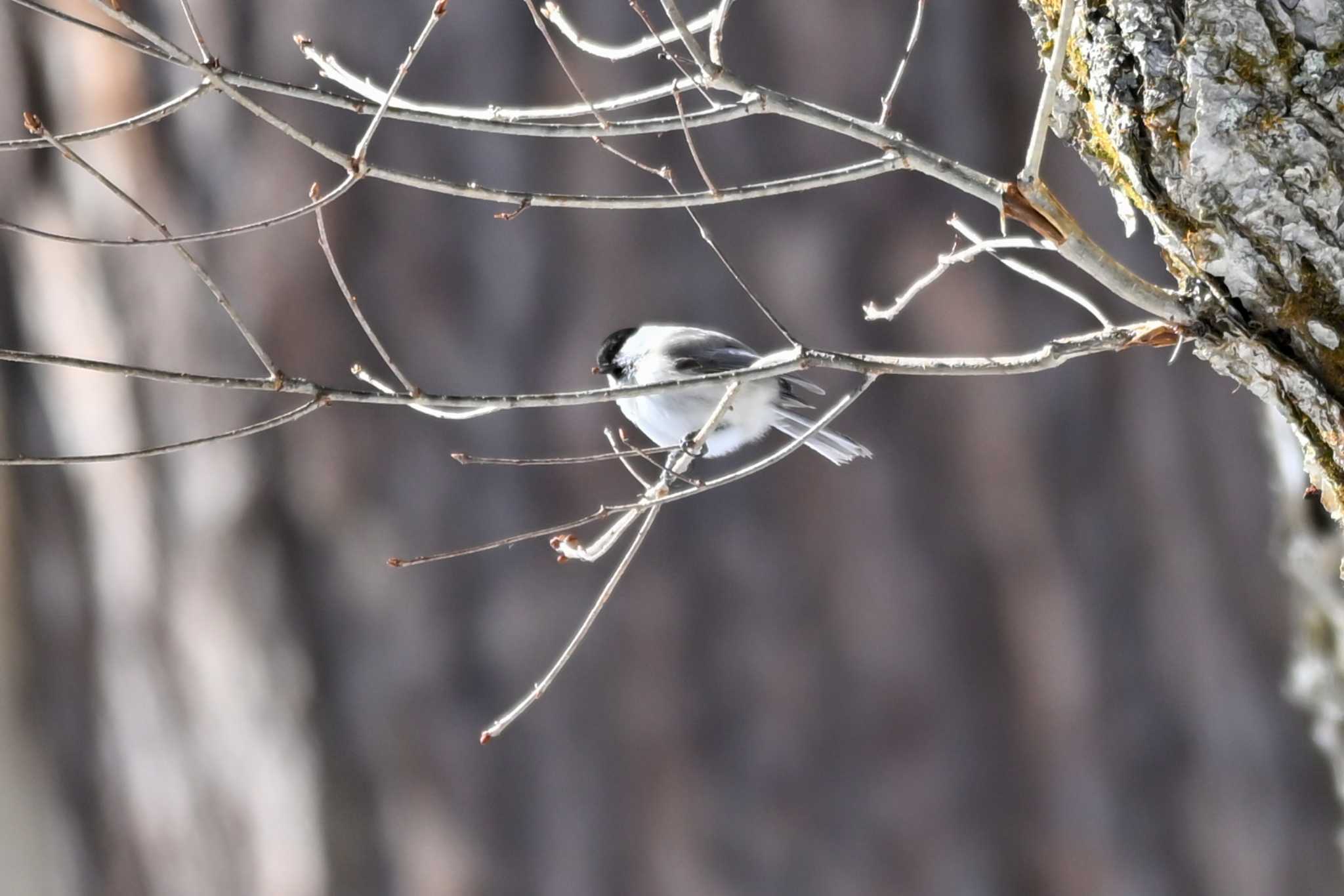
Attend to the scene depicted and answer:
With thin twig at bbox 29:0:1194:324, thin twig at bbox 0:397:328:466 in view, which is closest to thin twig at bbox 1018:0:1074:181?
thin twig at bbox 29:0:1194:324

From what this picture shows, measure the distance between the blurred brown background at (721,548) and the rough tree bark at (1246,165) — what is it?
2659mm

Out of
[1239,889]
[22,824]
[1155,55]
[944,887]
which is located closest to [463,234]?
[944,887]

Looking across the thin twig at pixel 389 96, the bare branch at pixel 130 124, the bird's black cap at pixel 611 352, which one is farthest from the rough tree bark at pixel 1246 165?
the bird's black cap at pixel 611 352

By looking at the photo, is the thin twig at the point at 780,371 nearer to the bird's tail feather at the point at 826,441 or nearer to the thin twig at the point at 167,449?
the thin twig at the point at 167,449

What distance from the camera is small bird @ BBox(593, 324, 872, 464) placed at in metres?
2.87

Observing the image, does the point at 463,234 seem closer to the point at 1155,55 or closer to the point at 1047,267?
the point at 1047,267

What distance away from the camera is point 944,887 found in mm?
4141

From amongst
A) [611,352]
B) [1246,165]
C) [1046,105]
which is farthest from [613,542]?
[611,352]

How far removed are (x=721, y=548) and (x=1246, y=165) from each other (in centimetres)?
293

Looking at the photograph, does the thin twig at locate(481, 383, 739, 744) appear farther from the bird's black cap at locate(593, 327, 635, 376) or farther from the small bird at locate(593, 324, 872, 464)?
the bird's black cap at locate(593, 327, 635, 376)

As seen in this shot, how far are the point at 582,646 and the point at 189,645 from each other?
4.71ft

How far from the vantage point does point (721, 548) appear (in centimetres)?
418

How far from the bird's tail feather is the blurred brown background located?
111 cm

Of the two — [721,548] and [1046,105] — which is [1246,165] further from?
[721,548]
